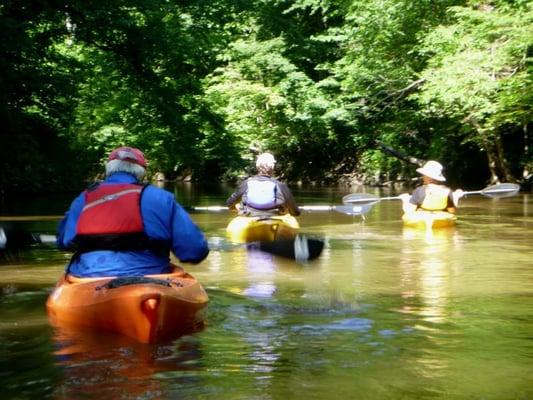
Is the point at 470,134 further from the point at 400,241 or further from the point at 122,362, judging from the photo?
the point at 122,362

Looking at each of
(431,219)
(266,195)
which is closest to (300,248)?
(266,195)

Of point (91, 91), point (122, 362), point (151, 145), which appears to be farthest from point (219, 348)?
point (151, 145)

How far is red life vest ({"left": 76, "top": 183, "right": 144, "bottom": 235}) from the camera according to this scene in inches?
216

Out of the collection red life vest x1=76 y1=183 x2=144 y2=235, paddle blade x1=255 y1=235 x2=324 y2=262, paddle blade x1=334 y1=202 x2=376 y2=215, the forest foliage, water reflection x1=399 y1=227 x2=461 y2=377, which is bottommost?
water reflection x1=399 y1=227 x2=461 y2=377

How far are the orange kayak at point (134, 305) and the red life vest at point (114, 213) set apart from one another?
1.11 ft

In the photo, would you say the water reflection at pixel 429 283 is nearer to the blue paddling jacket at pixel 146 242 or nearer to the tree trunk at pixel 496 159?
the blue paddling jacket at pixel 146 242

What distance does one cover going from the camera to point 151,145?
2394 centimetres

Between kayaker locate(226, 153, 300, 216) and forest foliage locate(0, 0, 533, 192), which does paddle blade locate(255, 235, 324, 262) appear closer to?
kayaker locate(226, 153, 300, 216)

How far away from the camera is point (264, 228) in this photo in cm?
1063

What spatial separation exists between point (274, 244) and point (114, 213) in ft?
7.24

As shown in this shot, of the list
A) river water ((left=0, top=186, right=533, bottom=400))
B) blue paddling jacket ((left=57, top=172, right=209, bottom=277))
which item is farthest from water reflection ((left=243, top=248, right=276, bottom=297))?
blue paddling jacket ((left=57, top=172, right=209, bottom=277))

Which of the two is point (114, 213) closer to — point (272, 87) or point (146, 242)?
point (146, 242)

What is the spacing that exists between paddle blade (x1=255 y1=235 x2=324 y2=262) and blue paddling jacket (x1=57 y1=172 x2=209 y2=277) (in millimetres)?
1516

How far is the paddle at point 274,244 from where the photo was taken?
6543mm
